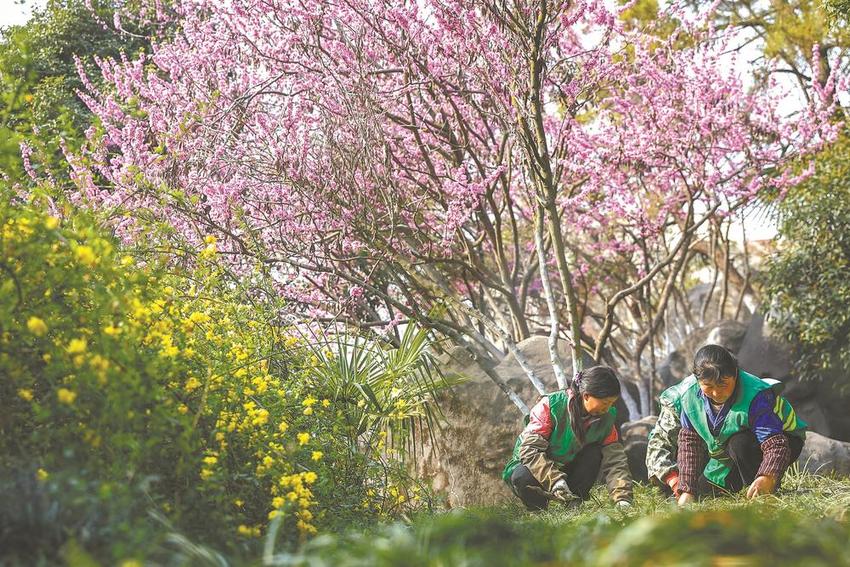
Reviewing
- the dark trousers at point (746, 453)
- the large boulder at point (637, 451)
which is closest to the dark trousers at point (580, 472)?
the dark trousers at point (746, 453)

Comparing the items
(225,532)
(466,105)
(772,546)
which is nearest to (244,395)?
(225,532)

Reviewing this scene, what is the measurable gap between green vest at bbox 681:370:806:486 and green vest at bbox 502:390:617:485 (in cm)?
46

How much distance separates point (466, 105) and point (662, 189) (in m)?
3.61

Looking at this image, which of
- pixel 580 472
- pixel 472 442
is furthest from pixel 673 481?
pixel 472 442

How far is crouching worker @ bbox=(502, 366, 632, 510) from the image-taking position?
186 inches

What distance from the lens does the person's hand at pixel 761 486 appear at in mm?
4309

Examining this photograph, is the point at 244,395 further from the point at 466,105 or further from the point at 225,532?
the point at 466,105

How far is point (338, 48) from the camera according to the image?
6895 mm

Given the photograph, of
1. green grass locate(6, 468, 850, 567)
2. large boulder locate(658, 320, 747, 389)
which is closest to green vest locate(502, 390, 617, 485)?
green grass locate(6, 468, 850, 567)

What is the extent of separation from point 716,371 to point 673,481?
2.55 feet

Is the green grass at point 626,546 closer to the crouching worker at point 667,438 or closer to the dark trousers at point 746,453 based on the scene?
the dark trousers at point 746,453

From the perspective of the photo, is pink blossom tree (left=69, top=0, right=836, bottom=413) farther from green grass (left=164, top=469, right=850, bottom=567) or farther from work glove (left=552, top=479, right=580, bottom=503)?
green grass (left=164, top=469, right=850, bottom=567)

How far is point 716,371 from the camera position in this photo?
4.46 metres

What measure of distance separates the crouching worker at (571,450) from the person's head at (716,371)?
44 centimetres
